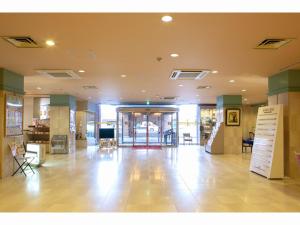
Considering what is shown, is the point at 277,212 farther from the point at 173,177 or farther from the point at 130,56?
the point at 130,56

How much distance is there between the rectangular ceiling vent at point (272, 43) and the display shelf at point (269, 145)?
290 centimetres

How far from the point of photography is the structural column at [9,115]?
7.72m

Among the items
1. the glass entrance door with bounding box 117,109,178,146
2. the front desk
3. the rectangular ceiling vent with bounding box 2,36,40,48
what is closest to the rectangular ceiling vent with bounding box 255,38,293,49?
the rectangular ceiling vent with bounding box 2,36,40,48

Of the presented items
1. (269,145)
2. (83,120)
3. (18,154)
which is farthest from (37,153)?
(83,120)

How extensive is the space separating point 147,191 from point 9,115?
4548mm

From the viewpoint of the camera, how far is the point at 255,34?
4.77 m

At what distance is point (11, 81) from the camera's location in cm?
816

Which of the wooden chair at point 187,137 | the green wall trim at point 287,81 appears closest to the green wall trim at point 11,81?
the green wall trim at point 287,81

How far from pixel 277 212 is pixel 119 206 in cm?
265

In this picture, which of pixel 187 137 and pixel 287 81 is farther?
pixel 187 137

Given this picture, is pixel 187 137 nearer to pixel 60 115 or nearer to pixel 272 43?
pixel 60 115

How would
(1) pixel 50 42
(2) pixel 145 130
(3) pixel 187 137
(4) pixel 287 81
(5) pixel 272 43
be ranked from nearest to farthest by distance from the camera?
Answer: (1) pixel 50 42
(5) pixel 272 43
(4) pixel 287 81
(2) pixel 145 130
(3) pixel 187 137

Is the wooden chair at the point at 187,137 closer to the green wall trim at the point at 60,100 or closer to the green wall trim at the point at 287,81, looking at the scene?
the green wall trim at the point at 60,100
